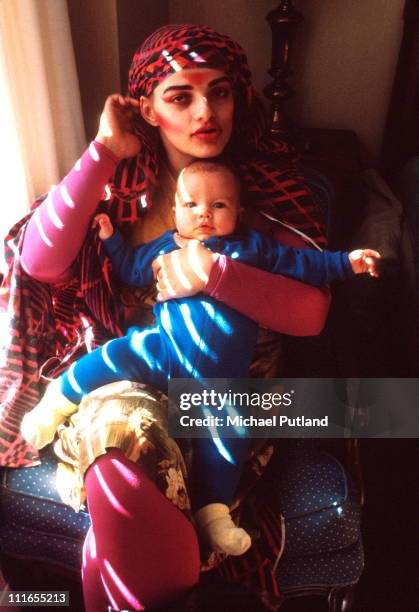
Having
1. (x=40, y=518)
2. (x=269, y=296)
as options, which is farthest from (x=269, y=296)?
(x=40, y=518)

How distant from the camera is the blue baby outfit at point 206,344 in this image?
2.77 feet

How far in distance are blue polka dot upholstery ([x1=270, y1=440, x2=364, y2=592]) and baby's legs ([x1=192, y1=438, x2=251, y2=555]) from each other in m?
0.15

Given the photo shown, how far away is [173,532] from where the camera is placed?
727 mm

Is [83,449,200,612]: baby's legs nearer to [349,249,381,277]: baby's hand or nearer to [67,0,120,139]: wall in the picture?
[349,249,381,277]: baby's hand

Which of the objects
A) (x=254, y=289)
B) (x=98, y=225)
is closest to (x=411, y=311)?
(x=254, y=289)

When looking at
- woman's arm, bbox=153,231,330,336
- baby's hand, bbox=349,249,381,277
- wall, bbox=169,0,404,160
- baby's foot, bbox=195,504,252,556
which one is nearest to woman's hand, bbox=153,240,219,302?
woman's arm, bbox=153,231,330,336

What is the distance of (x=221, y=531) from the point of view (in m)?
0.79

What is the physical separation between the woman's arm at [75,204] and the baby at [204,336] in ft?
0.22

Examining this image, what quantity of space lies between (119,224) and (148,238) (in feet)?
0.21

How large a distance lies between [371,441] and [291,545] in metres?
0.77

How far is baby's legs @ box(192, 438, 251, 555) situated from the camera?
801mm

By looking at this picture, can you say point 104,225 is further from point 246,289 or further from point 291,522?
point 291,522

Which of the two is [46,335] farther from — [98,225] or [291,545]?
[291,545]

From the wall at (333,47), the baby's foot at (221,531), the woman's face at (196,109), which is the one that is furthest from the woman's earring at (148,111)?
the wall at (333,47)
